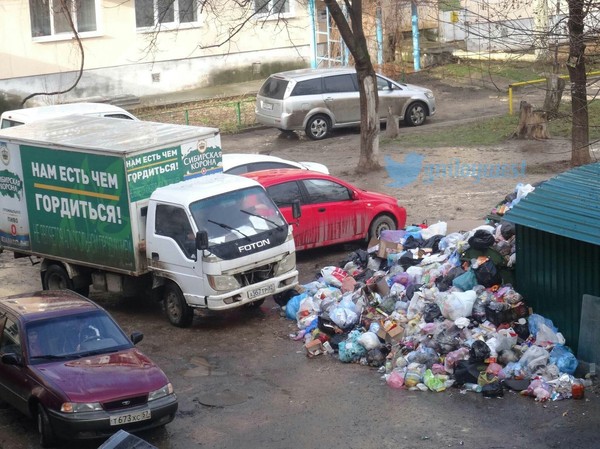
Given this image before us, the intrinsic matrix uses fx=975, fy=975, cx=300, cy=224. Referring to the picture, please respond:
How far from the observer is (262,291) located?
13.6 m

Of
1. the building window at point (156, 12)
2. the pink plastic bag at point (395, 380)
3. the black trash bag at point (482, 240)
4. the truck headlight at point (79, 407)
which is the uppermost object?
the building window at point (156, 12)

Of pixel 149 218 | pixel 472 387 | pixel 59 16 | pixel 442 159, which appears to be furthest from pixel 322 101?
pixel 472 387

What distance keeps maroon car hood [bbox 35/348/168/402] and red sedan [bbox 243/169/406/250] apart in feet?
18.6

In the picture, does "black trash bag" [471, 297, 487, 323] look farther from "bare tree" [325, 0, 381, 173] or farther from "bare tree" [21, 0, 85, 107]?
"bare tree" [21, 0, 85, 107]

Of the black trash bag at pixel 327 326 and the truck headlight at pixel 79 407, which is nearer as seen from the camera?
the truck headlight at pixel 79 407

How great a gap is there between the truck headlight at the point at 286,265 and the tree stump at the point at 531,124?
1090 cm

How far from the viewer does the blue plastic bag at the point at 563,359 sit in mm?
11078

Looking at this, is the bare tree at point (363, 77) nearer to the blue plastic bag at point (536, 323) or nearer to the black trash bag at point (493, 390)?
the blue plastic bag at point (536, 323)

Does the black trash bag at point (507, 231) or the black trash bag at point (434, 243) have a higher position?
the black trash bag at point (507, 231)

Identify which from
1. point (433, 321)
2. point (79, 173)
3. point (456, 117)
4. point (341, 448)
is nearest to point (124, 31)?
point (456, 117)

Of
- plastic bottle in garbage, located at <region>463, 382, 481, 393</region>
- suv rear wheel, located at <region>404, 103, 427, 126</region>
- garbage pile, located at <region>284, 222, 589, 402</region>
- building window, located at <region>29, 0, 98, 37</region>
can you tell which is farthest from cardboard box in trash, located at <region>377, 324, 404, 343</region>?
building window, located at <region>29, 0, 98, 37</region>

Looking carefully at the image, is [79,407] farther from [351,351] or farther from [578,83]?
[578,83]

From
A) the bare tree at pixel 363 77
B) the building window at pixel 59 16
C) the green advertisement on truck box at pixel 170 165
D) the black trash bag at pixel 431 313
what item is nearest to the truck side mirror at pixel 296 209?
the green advertisement on truck box at pixel 170 165

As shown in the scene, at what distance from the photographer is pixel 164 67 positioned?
32.4 meters
